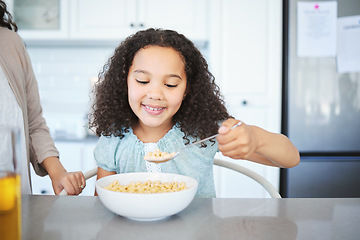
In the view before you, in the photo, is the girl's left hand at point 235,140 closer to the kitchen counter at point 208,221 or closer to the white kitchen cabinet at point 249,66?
the kitchen counter at point 208,221

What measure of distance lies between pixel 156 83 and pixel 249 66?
144 centimetres

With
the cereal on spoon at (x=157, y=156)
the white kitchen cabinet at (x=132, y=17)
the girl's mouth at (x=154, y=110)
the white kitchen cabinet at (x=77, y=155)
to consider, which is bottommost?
the white kitchen cabinet at (x=77, y=155)

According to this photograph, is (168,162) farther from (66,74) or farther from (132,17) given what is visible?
(66,74)

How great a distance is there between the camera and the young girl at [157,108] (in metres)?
0.95

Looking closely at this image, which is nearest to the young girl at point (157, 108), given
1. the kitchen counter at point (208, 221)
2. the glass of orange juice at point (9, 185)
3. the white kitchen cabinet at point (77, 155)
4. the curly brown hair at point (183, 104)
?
the curly brown hair at point (183, 104)

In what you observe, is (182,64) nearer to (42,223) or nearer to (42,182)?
(42,223)

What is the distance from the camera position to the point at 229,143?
2.33 feet

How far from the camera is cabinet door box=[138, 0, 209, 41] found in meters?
2.34

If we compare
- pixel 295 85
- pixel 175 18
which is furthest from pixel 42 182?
pixel 295 85

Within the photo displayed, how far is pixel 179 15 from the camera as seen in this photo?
7.70 feet

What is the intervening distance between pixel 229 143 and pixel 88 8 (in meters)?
2.09

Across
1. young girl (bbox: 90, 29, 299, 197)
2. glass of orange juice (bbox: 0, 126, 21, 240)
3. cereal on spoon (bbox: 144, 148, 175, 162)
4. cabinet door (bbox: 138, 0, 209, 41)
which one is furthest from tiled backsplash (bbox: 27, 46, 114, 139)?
glass of orange juice (bbox: 0, 126, 21, 240)

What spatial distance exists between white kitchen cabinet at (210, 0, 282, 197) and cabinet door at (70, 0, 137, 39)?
2.08 ft

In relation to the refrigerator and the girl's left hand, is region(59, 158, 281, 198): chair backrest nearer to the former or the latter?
the girl's left hand
